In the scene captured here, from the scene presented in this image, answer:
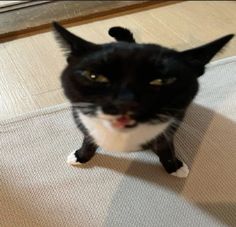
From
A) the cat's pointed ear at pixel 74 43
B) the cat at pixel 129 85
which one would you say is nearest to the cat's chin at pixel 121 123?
the cat at pixel 129 85

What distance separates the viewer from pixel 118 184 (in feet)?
3.27

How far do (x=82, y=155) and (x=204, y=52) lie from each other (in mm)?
433

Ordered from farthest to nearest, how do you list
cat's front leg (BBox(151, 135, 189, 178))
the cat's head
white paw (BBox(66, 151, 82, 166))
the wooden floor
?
the wooden floor
white paw (BBox(66, 151, 82, 166))
cat's front leg (BBox(151, 135, 189, 178))
the cat's head

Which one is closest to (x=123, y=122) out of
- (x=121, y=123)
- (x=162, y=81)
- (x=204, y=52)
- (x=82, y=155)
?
(x=121, y=123)

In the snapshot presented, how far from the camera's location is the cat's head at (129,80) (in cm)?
69

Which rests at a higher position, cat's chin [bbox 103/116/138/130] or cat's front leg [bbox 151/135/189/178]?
cat's chin [bbox 103/116/138/130]

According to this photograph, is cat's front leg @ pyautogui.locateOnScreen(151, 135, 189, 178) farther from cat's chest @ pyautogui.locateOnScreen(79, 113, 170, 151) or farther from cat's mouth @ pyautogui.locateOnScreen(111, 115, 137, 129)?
cat's mouth @ pyautogui.locateOnScreen(111, 115, 137, 129)

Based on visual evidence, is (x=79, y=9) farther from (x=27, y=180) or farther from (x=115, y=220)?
(x=115, y=220)

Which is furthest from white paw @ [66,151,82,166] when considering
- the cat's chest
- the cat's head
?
the cat's head

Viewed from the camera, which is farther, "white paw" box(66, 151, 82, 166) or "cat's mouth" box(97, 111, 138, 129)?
"white paw" box(66, 151, 82, 166)

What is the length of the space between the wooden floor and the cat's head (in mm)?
516

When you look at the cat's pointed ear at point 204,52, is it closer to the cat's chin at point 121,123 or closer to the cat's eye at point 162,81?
the cat's eye at point 162,81

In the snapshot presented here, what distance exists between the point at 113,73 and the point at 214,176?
48 cm

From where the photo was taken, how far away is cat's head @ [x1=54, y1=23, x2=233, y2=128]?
685 millimetres
